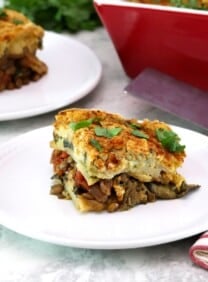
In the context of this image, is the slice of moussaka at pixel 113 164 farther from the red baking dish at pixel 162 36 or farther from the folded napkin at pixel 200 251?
the red baking dish at pixel 162 36

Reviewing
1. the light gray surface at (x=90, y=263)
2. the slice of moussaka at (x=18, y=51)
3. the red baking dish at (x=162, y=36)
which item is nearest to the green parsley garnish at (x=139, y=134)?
the light gray surface at (x=90, y=263)

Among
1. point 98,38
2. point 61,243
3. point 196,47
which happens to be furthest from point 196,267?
point 98,38

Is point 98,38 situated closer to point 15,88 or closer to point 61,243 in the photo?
point 15,88

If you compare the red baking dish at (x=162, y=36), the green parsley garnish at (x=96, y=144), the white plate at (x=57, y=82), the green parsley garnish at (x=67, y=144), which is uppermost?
the green parsley garnish at (x=96, y=144)

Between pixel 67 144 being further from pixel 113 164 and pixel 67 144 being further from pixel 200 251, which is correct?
pixel 200 251

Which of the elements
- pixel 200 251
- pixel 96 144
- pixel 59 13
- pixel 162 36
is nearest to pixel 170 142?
pixel 96 144

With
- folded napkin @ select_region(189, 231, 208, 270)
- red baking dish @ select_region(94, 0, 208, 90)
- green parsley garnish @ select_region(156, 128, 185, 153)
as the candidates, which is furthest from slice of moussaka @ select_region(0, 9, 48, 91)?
folded napkin @ select_region(189, 231, 208, 270)

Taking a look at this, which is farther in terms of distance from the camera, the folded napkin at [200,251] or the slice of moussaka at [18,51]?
the slice of moussaka at [18,51]
